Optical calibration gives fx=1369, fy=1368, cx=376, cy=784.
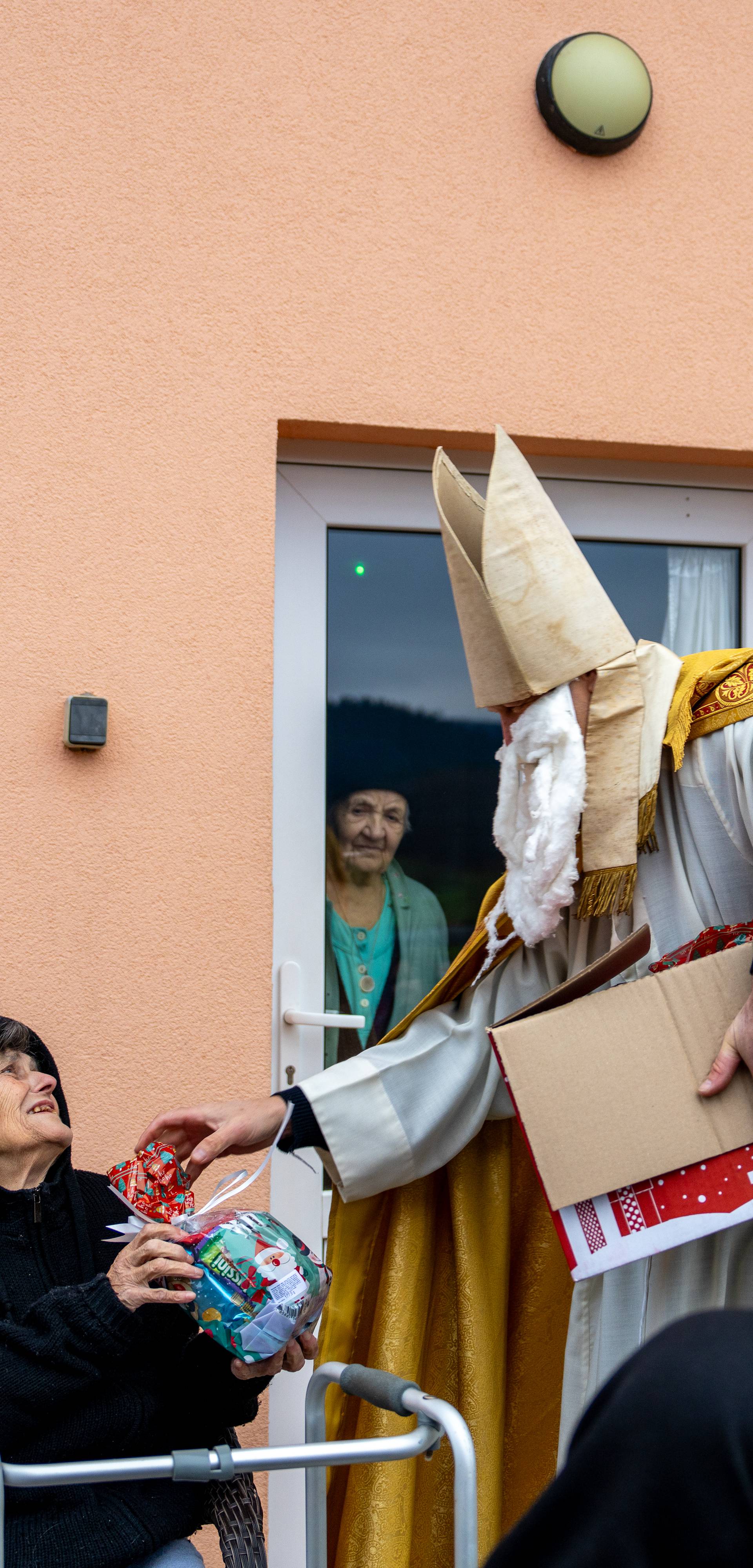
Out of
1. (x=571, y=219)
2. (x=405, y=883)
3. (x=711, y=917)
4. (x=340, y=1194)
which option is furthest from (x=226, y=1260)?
(x=571, y=219)

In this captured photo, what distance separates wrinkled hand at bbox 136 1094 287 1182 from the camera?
1916mm

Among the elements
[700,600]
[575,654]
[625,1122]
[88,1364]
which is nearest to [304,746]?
[700,600]

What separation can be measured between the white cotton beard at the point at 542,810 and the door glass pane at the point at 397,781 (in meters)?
1.01

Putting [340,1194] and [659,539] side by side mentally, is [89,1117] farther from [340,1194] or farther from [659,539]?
[659,539]

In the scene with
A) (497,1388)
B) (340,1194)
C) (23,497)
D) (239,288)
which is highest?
(239,288)

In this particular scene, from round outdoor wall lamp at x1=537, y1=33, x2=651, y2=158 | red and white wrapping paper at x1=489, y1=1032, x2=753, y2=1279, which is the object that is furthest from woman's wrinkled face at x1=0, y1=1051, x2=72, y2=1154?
round outdoor wall lamp at x1=537, y1=33, x2=651, y2=158

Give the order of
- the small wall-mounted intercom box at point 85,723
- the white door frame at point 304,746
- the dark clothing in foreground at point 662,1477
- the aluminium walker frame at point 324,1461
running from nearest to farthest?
1. the dark clothing in foreground at point 662,1477
2. the aluminium walker frame at point 324,1461
3. the small wall-mounted intercom box at point 85,723
4. the white door frame at point 304,746

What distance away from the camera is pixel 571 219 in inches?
116

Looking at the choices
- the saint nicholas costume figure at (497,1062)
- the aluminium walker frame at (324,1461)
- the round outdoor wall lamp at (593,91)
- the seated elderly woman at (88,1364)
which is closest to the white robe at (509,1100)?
the saint nicholas costume figure at (497,1062)

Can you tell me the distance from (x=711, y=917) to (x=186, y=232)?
1739 mm

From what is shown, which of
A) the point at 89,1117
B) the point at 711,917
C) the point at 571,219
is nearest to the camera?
the point at 711,917

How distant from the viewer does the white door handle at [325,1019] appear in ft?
9.24

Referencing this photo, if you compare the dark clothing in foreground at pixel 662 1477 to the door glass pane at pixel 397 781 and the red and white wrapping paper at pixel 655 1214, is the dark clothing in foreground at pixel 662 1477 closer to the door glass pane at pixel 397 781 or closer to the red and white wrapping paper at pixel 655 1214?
the red and white wrapping paper at pixel 655 1214

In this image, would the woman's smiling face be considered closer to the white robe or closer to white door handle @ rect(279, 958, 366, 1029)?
the white robe
